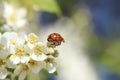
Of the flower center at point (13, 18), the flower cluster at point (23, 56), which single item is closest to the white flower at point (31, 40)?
the flower cluster at point (23, 56)

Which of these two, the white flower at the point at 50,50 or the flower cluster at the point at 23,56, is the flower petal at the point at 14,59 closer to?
the flower cluster at the point at 23,56

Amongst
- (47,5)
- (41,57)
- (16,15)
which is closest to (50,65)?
(41,57)

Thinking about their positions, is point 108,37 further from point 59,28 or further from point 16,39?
point 16,39

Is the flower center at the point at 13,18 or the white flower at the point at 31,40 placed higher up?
the flower center at the point at 13,18

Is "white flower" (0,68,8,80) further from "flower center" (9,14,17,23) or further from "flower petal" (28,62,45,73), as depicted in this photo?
"flower center" (9,14,17,23)

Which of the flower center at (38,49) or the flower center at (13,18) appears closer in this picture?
the flower center at (38,49)

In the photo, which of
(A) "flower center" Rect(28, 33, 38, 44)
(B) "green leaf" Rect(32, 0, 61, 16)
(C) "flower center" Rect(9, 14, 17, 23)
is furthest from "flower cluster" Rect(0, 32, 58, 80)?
(C) "flower center" Rect(9, 14, 17, 23)

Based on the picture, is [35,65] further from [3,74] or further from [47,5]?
[47,5]
